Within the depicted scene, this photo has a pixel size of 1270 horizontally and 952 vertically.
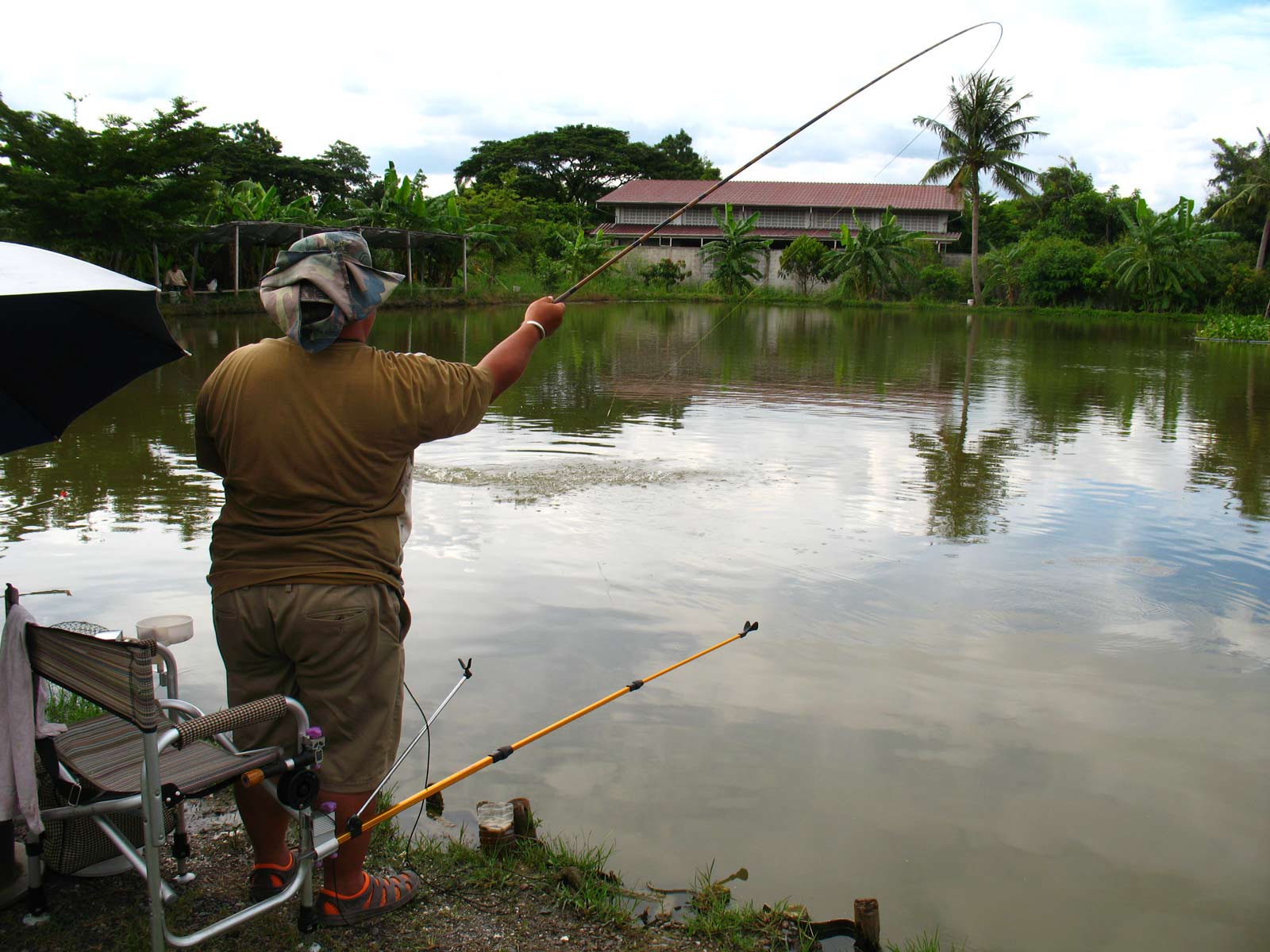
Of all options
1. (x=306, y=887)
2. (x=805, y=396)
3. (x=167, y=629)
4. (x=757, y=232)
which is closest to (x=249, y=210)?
(x=805, y=396)

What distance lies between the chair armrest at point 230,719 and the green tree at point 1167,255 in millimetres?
39658

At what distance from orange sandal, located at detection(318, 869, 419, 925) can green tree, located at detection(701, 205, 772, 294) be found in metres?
39.4

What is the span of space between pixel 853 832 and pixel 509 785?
3.54 ft

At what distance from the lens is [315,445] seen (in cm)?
216

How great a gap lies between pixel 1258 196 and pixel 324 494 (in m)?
44.9

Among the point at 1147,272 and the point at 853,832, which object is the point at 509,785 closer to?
the point at 853,832

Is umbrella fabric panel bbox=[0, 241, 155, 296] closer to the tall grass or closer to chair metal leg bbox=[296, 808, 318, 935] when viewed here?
chair metal leg bbox=[296, 808, 318, 935]

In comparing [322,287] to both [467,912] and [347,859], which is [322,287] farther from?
[467,912]

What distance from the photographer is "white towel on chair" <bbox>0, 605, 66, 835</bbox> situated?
216 cm

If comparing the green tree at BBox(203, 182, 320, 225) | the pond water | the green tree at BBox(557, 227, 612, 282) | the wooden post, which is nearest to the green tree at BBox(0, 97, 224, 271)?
the green tree at BBox(203, 182, 320, 225)

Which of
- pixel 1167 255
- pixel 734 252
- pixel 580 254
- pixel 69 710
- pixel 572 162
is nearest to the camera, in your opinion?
pixel 69 710

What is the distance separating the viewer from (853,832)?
3.21m

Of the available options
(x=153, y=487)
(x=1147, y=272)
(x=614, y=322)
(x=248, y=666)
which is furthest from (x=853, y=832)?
(x=1147, y=272)

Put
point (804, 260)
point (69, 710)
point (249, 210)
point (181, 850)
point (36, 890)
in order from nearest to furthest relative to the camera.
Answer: point (36, 890), point (181, 850), point (69, 710), point (249, 210), point (804, 260)
